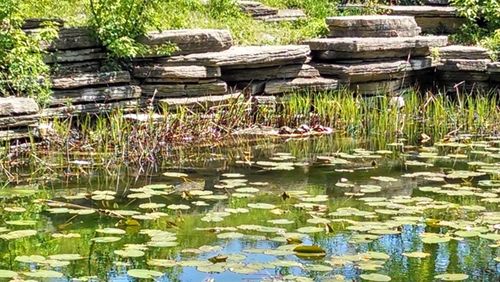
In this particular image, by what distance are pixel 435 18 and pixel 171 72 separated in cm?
500

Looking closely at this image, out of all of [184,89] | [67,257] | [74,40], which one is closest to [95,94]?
[74,40]

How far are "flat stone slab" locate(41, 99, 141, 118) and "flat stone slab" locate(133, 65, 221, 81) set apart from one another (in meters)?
0.31

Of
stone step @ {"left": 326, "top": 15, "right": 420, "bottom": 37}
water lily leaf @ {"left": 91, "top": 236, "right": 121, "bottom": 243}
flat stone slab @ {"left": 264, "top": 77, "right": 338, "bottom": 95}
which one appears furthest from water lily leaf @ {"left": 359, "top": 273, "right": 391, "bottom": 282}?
stone step @ {"left": 326, "top": 15, "right": 420, "bottom": 37}

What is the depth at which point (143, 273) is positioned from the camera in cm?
504

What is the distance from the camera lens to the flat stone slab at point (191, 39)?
32.0 ft

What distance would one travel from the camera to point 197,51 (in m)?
10.0

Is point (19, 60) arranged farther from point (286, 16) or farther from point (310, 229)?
point (286, 16)

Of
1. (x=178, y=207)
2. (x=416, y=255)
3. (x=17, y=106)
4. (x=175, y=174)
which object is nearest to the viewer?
(x=416, y=255)

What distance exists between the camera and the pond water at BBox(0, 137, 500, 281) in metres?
5.32

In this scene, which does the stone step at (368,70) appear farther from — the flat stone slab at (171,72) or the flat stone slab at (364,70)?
the flat stone slab at (171,72)

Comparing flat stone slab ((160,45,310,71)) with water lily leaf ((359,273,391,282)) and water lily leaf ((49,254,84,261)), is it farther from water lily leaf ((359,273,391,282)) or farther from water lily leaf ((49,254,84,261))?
water lily leaf ((359,273,391,282))

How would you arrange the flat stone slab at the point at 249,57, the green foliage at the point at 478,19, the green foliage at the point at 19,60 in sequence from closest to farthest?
the green foliage at the point at 19,60 → the flat stone slab at the point at 249,57 → the green foliage at the point at 478,19

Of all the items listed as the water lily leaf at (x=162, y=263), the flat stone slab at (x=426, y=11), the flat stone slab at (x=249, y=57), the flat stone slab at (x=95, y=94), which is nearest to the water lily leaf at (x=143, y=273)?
the water lily leaf at (x=162, y=263)

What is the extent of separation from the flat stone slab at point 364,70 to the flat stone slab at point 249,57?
31cm
